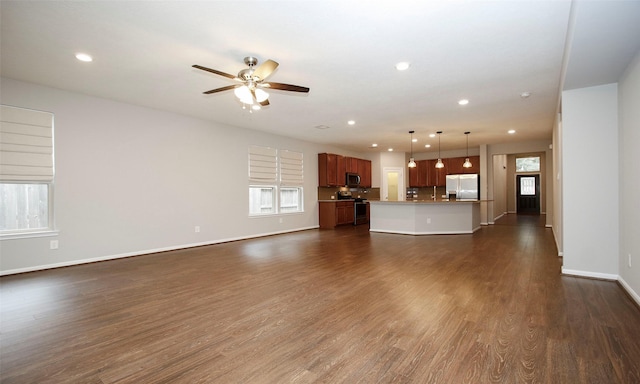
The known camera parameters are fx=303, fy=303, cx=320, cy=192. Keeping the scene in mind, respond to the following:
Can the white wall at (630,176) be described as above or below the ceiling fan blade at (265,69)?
below

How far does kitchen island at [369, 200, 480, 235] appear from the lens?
7469 mm

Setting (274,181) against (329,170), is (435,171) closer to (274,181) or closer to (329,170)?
(329,170)

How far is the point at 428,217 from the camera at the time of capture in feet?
24.6

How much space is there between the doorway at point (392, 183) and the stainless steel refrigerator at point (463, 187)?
1724 mm

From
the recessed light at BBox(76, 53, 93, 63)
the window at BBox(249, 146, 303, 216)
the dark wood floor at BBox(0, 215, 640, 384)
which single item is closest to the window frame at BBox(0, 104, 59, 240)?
the dark wood floor at BBox(0, 215, 640, 384)

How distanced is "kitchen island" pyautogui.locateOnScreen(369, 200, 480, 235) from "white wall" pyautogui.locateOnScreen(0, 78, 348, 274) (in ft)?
11.7

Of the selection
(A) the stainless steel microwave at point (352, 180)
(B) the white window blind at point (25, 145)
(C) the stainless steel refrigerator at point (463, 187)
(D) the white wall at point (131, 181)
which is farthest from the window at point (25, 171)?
(C) the stainless steel refrigerator at point (463, 187)

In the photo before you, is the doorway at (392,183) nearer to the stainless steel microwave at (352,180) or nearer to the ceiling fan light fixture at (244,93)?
the stainless steel microwave at (352,180)

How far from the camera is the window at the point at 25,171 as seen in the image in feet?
13.6

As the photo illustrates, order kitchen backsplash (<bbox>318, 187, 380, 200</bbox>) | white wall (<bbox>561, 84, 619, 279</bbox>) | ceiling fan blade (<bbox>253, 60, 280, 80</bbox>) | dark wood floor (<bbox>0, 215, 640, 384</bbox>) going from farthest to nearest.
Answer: kitchen backsplash (<bbox>318, 187, 380, 200</bbox>), white wall (<bbox>561, 84, 619, 279</bbox>), ceiling fan blade (<bbox>253, 60, 280, 80</bbox>), dark wood floor (<bbox>0, 215, 640, 384</bbox>)

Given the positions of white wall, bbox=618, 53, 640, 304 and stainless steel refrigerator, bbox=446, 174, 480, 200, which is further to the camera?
stainless steel refrigerator, bbox=446, 174, 480, 200

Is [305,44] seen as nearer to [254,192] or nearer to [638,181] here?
[638,181]

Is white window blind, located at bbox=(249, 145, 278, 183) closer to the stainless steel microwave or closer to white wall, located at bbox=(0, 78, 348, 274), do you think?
white wall, located at bbox=(0, 78, 348, 274)

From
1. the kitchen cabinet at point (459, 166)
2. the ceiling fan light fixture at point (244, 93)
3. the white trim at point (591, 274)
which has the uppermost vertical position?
the ceiling fan light fixture at point (244, 93)
